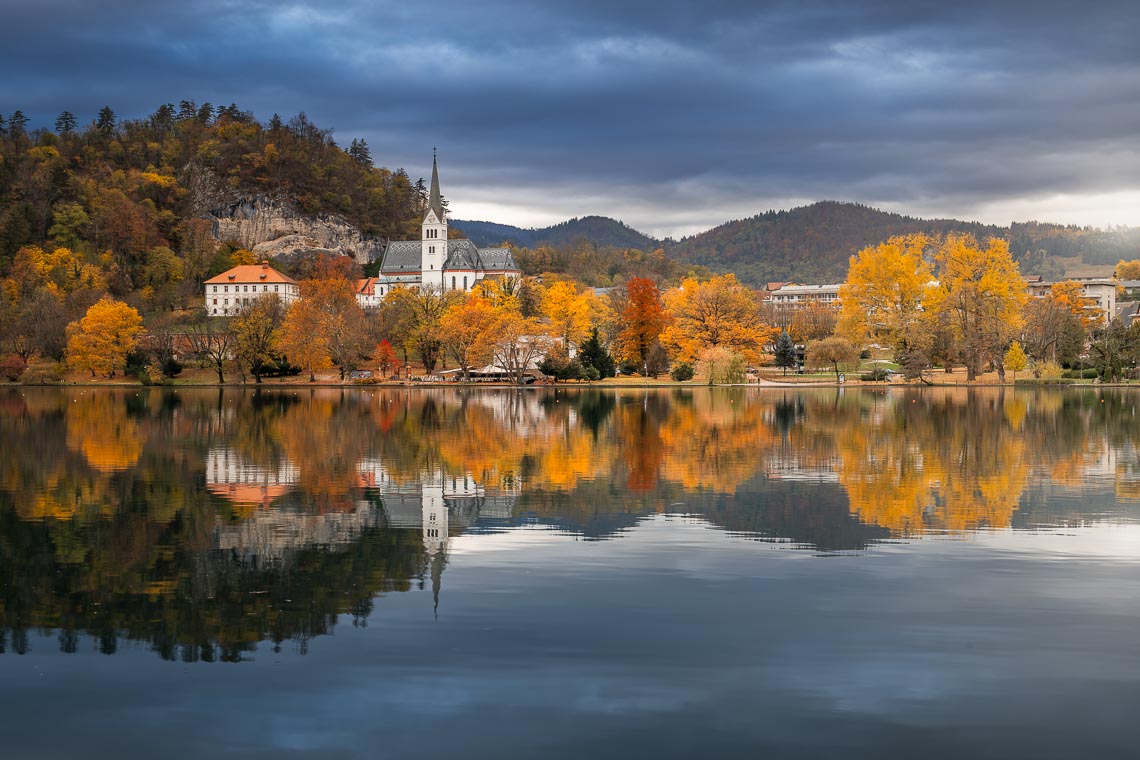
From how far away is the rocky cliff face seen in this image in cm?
16750

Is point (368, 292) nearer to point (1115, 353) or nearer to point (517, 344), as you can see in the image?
point (517, 344)

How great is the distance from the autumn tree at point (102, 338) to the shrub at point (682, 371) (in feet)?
161

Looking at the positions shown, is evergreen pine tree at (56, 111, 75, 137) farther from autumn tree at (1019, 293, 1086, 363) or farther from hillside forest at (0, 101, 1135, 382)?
autumn tree at (1019, 293, 1086, 363)

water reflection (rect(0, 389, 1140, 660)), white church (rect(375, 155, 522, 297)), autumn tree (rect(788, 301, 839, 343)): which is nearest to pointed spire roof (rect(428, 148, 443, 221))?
white church (rect(375, 155, 522, 297))

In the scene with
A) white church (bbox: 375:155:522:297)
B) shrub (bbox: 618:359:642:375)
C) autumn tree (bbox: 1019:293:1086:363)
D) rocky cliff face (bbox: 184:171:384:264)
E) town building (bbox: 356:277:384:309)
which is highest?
rocky cliff face (bbox: 184:171:384:264)

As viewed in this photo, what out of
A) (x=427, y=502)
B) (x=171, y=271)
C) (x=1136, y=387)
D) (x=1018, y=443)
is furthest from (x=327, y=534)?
(x=171, y=271)

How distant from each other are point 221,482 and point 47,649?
43.1ft

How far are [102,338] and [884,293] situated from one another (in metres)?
68.5

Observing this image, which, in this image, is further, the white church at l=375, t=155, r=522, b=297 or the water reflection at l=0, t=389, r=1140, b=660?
the white church at l=375, t=155, r=522, b=297

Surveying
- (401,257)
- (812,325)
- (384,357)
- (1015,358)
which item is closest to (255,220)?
(401,257)

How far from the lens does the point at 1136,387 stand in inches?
3046

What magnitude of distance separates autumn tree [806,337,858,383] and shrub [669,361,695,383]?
428 inches

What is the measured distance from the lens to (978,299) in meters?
79.2

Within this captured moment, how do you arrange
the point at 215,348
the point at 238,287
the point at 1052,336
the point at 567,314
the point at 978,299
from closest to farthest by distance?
the point at 978,299
the point at 1052,336
the point at 567,314
the point at 215,348
the point at 238,287
